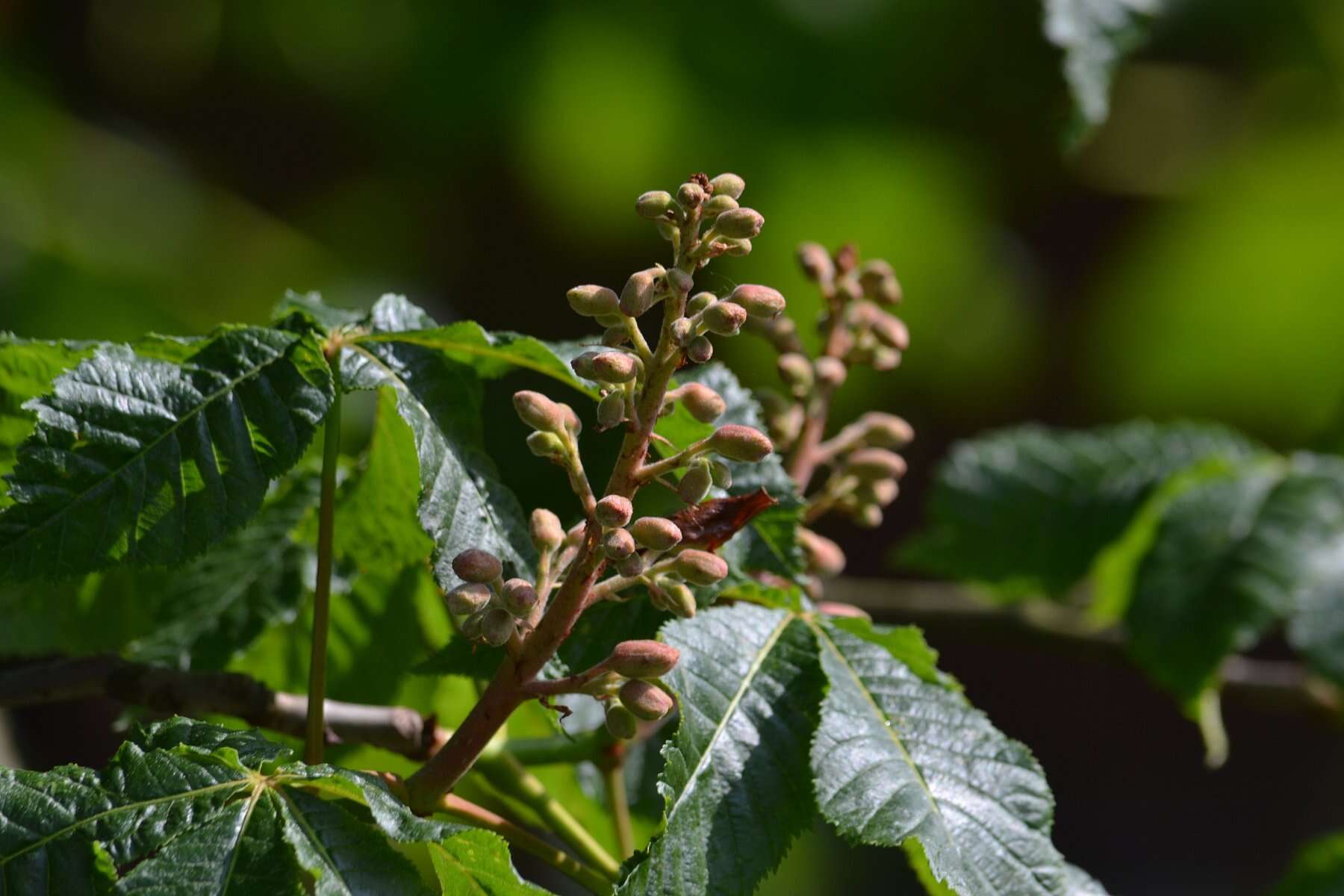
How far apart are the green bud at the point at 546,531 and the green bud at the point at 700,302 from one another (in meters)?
0.20

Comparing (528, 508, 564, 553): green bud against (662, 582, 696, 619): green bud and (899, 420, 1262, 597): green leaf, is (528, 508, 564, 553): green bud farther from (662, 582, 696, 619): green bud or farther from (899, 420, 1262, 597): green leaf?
(899, 420, 1262, 597): green leaf

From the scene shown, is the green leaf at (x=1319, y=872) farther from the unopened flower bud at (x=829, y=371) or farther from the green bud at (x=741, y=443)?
the green bud at (x=741, y=443)

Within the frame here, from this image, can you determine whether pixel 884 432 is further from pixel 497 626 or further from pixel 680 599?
pixel 497 626

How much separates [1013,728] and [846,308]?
13.5ft

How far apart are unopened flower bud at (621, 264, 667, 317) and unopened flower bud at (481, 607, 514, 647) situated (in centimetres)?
25

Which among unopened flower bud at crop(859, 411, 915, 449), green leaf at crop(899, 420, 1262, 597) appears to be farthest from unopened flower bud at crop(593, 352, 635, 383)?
green leaf at crop(899, 420, 1262, 597)

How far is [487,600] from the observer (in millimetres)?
1041

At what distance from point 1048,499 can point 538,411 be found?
155cm

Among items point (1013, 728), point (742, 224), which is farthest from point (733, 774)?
point (1013, 728)

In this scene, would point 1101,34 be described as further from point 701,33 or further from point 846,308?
point 701,33

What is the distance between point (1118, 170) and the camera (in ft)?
14.2

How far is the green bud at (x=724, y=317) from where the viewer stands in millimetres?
1017

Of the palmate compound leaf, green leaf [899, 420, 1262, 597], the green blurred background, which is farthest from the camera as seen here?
the green blurred background

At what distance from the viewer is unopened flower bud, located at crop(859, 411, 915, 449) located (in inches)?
60.7
